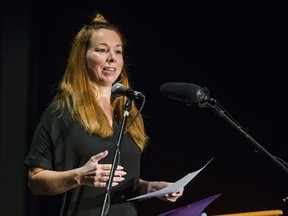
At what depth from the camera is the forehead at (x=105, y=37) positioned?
1.88 metres

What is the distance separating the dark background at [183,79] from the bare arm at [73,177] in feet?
3.48

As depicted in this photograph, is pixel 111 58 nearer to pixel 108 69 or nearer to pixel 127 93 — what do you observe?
pixel 108 69

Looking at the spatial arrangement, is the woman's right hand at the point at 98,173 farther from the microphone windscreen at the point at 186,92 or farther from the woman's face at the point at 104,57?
the woman's face at the point at 104,57

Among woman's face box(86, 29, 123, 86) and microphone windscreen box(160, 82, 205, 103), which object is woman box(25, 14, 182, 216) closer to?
woman's face box(86, 29, 123, 86)

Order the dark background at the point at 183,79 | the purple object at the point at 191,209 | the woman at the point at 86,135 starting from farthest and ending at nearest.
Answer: the dark background at the point at 183,79, the woman at the point at 86,135, the purple object at the point at 191,209

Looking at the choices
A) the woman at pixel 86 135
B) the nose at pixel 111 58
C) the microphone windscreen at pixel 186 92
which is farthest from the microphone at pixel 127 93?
the nose at pixel 111 58

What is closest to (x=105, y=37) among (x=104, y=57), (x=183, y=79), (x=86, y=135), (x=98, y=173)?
(x=104, y=57)

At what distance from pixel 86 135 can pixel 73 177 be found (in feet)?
0.78

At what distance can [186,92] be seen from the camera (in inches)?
57.6

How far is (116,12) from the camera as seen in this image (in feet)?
9.47

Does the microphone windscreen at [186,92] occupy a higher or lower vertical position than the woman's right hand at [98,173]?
→ higher

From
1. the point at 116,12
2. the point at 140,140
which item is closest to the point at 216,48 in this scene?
the point at 116,12

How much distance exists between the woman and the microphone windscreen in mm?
299

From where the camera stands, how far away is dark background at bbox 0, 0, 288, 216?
8.80ft
